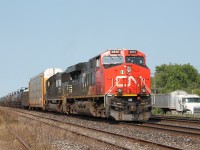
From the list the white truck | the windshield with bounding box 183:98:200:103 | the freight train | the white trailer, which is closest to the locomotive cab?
the freight train

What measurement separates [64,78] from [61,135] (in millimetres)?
14950

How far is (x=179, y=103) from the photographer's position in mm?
34531

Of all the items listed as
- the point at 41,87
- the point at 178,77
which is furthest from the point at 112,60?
the point at 178,77

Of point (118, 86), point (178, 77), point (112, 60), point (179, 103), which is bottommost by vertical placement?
point (179, 103)

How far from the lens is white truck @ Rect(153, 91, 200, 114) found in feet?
106

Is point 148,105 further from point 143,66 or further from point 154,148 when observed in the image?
point 154,148

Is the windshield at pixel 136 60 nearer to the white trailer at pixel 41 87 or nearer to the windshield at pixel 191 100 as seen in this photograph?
the windshield at pixel 191 100

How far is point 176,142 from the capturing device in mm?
12164

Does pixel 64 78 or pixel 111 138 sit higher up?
pixel 64 78

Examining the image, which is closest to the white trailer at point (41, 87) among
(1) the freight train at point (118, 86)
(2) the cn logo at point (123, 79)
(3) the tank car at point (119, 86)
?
(1) the freight train at point (118, 86)

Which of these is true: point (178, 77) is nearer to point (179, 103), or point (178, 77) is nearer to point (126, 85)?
point (179, 103)

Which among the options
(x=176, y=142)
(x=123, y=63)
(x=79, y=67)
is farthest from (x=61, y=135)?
(x=79, y=67)

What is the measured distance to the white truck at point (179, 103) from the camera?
32.2 m

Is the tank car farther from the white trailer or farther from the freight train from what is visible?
the white trailer
